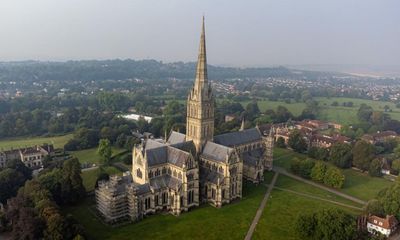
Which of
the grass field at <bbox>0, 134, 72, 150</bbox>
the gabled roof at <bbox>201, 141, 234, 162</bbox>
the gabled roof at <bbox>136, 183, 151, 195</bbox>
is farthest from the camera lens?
the grass field at <bbox>0, 134, 72, 150</bbox>

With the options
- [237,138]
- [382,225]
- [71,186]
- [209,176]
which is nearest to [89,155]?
[71,186]

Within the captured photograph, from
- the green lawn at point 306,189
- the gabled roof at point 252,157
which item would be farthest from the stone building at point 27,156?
the green lawn at point 306,189

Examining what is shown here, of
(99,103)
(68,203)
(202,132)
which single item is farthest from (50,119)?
(202,132)

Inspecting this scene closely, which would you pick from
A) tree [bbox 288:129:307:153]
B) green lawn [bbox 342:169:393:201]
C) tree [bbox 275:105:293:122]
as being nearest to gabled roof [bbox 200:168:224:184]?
green lawn [bbox 342:169:393:201]

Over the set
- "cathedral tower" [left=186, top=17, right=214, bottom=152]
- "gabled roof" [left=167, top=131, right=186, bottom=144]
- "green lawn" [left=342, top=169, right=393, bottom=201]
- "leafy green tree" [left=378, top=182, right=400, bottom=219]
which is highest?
"cathedral tower" [left=186, top=17, right=214, bottom=152]

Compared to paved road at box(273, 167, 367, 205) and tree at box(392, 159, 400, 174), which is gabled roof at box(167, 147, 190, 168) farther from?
tree at box(392, 159, 400, 174)

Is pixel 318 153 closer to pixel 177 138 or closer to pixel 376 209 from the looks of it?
pixel 376 209

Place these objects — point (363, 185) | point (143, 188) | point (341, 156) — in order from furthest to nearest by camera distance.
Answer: point (341, 156), point (363, 185), point (143, 188)
